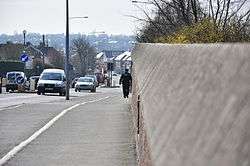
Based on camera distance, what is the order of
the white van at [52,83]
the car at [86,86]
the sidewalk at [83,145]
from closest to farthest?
the sidewalk at [83,145]
the white van at [52,83]
the car at [86,86]

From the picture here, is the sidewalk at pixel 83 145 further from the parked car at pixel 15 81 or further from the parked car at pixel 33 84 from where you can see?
the parked car at pixel 33 84

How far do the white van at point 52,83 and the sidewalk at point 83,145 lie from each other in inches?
1005

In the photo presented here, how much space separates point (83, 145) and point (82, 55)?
12007 cm

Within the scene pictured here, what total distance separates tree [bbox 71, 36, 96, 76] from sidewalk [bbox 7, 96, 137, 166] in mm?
112657

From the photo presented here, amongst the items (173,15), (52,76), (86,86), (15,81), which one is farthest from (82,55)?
(173,15)

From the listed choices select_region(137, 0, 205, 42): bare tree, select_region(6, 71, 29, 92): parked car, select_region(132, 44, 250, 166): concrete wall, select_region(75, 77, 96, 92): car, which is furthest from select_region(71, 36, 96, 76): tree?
select_region(132, 44, 250, 166): concrete wall

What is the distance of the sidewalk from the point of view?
32.0 feet

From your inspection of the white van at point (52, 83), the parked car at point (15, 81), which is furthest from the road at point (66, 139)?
the parked car at point (15, 81)

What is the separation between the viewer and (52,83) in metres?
42.6

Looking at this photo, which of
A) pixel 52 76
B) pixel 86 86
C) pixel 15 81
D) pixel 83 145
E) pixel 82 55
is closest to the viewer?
pixel 83 145

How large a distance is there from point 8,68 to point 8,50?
37.6 metres

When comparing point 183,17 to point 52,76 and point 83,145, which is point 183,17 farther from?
point 52,76

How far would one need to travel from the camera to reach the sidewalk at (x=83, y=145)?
9.74 metres

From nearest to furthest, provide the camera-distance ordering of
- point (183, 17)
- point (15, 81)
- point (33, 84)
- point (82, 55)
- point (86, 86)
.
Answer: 1. point (183, 17)
2. point (15, 81)
3. point (33, 84)
4. point (86, 86)
5. point (82, 55)
